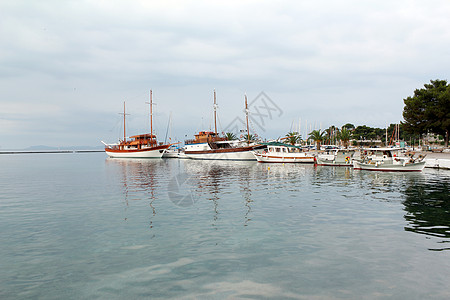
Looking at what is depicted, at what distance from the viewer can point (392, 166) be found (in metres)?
37.3

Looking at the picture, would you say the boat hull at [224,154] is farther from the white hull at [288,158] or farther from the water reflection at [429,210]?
the water reflection at [429,210]

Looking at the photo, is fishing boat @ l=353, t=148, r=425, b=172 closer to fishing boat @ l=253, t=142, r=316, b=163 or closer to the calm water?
fishing boat @ l=253, t=142, r=316, b=163

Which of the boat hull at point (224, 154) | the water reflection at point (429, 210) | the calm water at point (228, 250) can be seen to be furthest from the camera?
the boat hull at point (224, 154)

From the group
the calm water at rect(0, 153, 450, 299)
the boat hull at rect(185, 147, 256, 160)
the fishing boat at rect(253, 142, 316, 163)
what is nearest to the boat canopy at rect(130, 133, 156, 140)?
the boat hull at rect(185, 147, 256, 160)

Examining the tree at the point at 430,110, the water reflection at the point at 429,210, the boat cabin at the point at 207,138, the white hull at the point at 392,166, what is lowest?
the water reflection at the point at 429,210

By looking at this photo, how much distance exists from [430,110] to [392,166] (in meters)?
39.2

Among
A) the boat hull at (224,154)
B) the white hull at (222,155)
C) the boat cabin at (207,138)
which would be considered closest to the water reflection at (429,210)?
the boat hull at (224,154)

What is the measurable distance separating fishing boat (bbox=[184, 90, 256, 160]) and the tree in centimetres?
3970

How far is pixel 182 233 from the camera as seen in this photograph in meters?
11.6

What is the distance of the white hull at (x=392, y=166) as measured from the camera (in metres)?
36.0

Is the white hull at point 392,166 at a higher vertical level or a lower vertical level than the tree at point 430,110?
lower

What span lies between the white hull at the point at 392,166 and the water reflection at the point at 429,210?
12.3 metres

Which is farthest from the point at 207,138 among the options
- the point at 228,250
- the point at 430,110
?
the point at 228,250

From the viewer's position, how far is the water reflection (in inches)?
460
